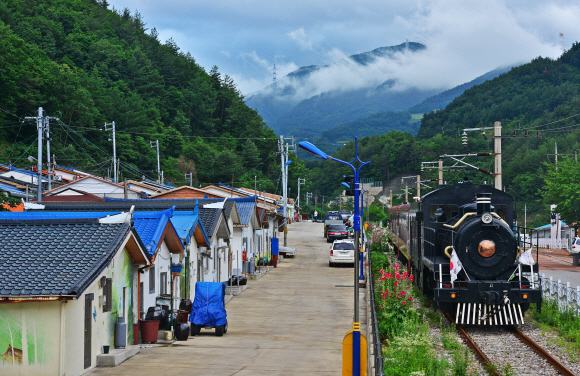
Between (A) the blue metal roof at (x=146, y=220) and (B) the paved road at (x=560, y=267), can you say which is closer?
(A) the blue metal roof at (x=146, y=220)

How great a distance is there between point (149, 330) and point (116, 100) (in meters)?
81.7

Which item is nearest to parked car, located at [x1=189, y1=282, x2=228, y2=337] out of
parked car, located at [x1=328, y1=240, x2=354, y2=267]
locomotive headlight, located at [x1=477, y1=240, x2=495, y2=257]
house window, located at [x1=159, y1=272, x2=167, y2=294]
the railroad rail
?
house window, located at [x1=159, y1=272, x2=167, y2=294]

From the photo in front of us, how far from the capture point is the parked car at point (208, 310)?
63.6 feet

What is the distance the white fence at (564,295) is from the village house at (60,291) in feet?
43.6

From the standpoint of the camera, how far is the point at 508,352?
48.8ft

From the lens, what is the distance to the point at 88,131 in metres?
84.2

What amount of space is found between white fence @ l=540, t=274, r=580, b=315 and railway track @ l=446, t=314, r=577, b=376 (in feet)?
9.44

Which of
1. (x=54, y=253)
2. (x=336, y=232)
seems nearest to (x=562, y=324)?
(x=54, y=253)

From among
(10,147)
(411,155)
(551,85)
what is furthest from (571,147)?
(10,147)

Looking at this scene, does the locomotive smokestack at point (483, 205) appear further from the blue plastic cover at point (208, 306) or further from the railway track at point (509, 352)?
the blue plastic cover at point (208, 306)

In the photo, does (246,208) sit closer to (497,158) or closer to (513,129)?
(497,158)

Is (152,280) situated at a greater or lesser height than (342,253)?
greater

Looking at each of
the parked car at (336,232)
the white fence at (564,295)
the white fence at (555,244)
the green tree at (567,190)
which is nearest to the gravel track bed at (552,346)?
the white fence at (564,295)

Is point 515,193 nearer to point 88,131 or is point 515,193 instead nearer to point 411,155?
point 411,155
